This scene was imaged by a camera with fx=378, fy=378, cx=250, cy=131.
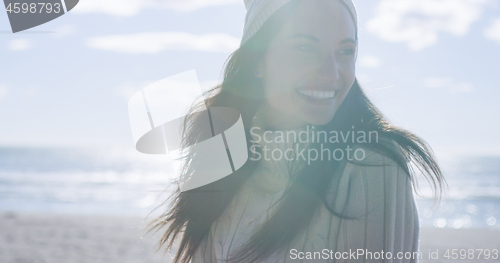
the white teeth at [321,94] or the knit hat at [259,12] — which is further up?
the knit hat at [259,12]

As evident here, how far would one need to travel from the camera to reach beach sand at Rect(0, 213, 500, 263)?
7.49 metres

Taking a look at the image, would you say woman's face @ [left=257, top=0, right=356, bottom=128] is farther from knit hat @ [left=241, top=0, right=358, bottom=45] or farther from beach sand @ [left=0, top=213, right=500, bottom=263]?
beach sand @ [left=0, top=213, right=500, bottom=263]

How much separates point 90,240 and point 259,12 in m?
8.19

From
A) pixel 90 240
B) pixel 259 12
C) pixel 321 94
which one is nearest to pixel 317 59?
pixel 321 94

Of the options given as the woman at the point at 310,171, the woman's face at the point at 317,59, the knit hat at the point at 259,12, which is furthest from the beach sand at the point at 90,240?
the woman's face at the point at 317,59

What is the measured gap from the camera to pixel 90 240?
28.4ft

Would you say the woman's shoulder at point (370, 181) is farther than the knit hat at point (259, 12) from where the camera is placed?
No

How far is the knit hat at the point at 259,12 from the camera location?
1901mm

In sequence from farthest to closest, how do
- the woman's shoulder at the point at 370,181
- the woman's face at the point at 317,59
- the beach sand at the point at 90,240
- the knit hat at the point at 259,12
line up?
the beach sand at the point at 90,240 < the knit hat at the point at 259,12 < the woman's face at the point at 317,59 < the woman's shoulder at the point at 370,181

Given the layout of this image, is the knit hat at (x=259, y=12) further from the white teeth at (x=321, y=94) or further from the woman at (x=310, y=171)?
the white teeth at (x=321, y=94)

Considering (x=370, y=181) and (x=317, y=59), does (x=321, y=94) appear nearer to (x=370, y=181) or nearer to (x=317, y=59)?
(x=317, y=59)

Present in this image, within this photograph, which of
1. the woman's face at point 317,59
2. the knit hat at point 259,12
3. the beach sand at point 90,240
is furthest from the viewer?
the beach sand at point 90,240

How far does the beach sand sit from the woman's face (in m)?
5.39

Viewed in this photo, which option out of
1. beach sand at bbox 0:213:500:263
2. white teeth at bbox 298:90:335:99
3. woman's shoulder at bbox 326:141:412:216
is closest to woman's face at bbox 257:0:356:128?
white teeth at bbox 298:90:335:99
